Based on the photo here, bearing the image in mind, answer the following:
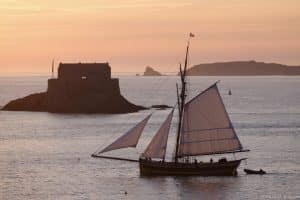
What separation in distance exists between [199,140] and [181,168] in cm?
219

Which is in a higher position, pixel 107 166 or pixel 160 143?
pixel 160 143

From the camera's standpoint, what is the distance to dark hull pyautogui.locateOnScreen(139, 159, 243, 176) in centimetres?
6162

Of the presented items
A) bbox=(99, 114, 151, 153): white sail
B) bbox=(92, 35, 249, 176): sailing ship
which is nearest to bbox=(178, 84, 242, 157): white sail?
bbox=(92, 35, 249, 176): sailing ship

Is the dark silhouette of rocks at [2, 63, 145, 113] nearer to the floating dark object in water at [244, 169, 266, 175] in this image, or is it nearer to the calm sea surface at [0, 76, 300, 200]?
the calm sea surface at [0, 76, 300, 200]

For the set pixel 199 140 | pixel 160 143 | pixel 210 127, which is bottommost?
pixel 160 143

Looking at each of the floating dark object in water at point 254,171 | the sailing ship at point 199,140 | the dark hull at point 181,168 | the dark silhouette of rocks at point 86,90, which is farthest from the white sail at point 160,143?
the dark silhouette of rocks at point 86,90

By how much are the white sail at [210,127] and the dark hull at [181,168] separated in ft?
3.03

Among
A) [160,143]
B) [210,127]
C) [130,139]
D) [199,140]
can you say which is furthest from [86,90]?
[130,139]

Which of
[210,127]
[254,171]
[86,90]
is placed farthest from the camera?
[86,90]

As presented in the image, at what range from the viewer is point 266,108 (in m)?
152

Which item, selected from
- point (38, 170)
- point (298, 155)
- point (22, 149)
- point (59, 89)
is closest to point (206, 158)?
point (298, 155)

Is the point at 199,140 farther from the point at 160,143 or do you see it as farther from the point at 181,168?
the point at 160,143

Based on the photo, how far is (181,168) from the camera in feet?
203

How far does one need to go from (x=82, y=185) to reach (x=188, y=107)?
906 cm
